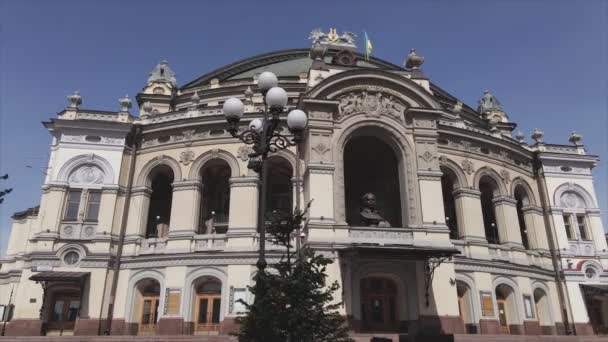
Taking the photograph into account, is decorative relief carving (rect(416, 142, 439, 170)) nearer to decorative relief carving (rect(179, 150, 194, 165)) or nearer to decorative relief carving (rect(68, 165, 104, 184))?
decorative relief carving (rect(179, 150, 194, 165))

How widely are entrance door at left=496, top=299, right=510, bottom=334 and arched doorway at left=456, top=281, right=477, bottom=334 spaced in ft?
7.77

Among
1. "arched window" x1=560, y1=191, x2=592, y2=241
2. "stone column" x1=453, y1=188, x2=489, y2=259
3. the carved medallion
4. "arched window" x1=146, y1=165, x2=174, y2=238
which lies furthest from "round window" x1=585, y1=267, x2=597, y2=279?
"arched window" x1=146, y1=165, x2=174, y2=238

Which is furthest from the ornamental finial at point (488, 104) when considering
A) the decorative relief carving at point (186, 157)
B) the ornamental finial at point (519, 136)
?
the decorative relief carving at point (186, 157)

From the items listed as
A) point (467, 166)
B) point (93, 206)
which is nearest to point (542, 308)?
point (467, 166)

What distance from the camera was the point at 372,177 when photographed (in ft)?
95.2

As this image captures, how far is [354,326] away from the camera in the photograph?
2102 cm

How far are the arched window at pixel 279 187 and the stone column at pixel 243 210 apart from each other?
2.00 metres

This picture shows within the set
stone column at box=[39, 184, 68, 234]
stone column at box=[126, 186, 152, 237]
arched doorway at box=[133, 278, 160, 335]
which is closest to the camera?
arched doorway at box=[133, 278, 160, 335]

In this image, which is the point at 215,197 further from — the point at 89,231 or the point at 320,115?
the point at 320,115

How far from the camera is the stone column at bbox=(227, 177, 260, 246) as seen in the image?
81.8ft

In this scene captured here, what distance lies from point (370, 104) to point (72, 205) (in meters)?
18.1

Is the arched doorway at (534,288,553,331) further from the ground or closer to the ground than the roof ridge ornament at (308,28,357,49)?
closer to the ground

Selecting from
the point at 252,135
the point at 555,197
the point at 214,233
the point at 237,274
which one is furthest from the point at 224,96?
the point at 555,197

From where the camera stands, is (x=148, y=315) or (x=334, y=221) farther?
(x=148, y=315)
